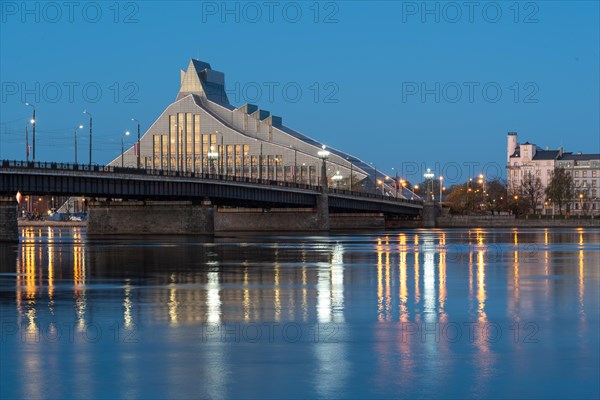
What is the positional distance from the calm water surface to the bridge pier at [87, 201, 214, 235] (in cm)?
8206

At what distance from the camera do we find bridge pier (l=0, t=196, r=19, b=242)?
9250 cm

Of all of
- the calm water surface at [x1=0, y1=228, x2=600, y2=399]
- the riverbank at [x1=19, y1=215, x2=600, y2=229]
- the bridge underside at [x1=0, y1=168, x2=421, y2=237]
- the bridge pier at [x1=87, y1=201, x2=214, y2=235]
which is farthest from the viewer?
the riverbank at [x1=19, y1=215, x2=600, y2=229]

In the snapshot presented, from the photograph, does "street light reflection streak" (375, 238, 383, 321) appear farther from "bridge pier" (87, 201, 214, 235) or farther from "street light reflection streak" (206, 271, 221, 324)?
"bridge pier" (87, 201, 214, 235)

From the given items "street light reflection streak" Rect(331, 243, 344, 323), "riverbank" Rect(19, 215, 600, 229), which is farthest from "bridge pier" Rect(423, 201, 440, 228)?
"street light reflection streak" Rect(331, 243, 344, 323)

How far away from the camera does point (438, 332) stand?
25.0 metres

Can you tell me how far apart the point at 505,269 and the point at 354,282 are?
1092 centimetres

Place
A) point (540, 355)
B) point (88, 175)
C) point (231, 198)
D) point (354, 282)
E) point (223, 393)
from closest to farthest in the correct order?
point (223, 393)
point (540, 355)
point (354, 282)
point (88, 175)
point (231, 198)

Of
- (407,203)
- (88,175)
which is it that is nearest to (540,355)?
(88,175)

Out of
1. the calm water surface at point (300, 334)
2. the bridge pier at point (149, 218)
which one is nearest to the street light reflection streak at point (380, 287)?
the calm water surface at point (300, 334)

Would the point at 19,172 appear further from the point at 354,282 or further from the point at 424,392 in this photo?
the point at 424,392

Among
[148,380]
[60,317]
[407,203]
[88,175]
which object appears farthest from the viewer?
[407,203]

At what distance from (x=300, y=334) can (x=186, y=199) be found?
107 meters

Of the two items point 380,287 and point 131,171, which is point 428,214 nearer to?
point 131,171

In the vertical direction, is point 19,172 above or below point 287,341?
above
